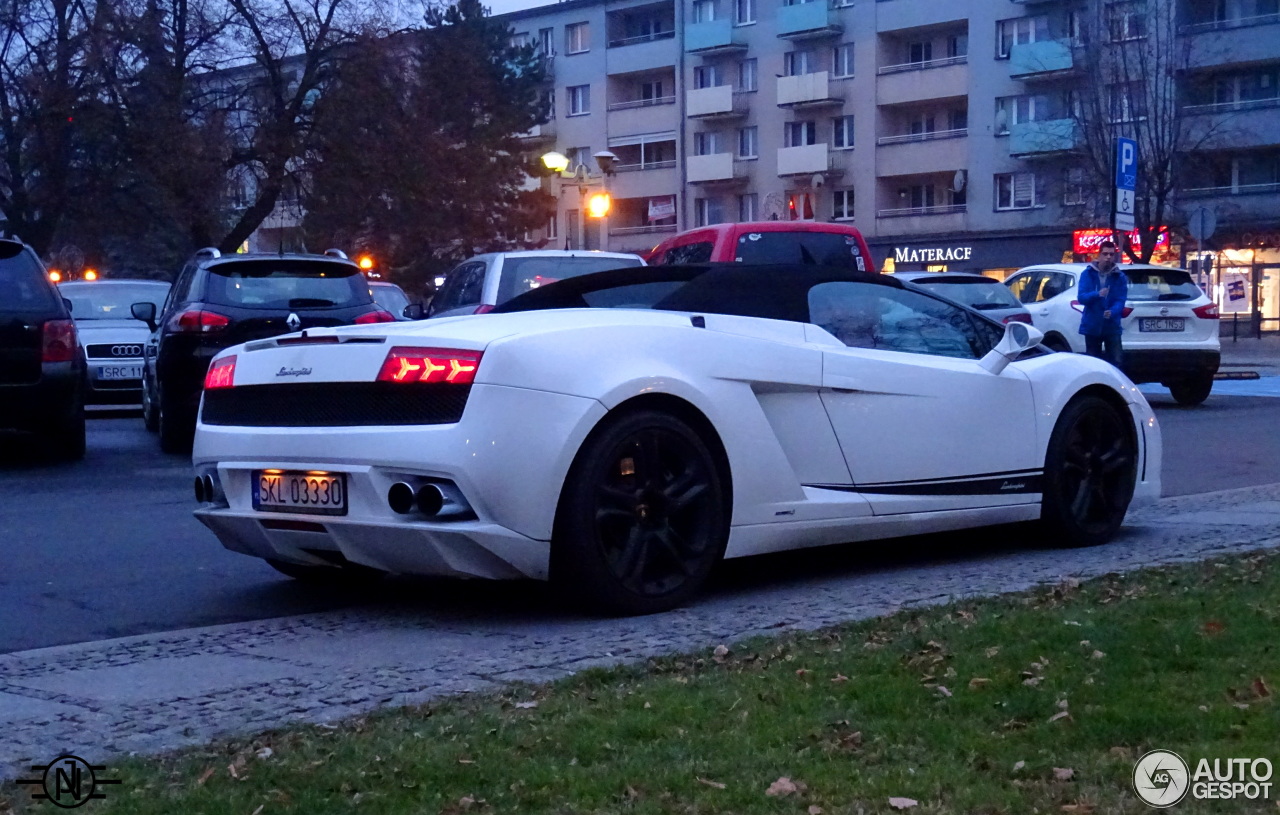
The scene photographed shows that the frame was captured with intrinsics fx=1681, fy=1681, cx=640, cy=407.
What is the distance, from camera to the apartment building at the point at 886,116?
52250 mm

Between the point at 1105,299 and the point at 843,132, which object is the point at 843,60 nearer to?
the point at 843,132

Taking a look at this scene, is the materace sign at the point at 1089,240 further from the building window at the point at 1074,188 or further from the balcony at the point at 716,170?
the balcony at the point at 716,170

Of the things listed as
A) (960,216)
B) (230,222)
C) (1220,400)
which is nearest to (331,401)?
(1220,400)

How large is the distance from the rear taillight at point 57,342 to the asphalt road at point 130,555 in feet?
2.61

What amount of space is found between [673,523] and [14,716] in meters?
2.46

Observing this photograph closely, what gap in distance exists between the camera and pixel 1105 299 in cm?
1741

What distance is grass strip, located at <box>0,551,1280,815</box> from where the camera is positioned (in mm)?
3721

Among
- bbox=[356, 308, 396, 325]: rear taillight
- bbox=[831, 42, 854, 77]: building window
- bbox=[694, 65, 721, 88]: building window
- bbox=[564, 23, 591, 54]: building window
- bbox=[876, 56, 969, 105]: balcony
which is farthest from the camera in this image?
bbox=[564, 23, 591, 54]: building window

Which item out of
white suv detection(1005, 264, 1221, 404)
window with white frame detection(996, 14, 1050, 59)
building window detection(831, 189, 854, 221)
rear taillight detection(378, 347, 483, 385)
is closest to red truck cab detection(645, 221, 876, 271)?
white suv detection(1005, 264, 1221, 404)

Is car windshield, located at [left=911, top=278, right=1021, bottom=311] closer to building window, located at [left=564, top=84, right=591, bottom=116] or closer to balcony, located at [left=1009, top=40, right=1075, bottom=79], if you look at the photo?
balcony, located at [left=1009, top=40, right=1075, bottom=79]

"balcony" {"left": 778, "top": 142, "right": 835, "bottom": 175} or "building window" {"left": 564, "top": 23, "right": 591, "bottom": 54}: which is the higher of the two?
"building window" {"left": 564, "top": 23, "right": 591, "bottom": 54}

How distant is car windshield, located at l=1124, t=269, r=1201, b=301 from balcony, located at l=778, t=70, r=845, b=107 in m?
40.7

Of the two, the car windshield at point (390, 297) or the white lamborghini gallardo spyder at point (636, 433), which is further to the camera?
the car windshield at point (390, 297)
